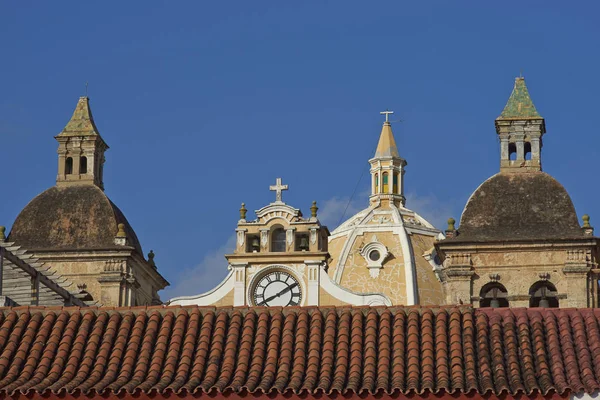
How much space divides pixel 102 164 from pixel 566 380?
30817mm

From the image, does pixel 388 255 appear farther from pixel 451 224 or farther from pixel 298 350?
pixel 298 350

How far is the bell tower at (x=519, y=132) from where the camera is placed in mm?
57062

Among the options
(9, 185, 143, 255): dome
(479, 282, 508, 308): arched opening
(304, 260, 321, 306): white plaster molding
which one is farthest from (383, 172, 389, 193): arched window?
(479, 282, 508, 308): arched opening

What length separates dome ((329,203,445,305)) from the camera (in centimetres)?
7188

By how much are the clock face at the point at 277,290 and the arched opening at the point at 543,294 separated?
5529mm

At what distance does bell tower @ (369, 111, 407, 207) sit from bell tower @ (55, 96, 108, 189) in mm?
16374

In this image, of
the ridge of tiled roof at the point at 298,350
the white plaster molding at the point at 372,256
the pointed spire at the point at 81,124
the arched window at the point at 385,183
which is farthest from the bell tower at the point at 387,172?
the ridge of tiled roof at the point at 298,350

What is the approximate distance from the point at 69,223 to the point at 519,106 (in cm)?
1160

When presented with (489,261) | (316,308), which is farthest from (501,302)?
(316,308)

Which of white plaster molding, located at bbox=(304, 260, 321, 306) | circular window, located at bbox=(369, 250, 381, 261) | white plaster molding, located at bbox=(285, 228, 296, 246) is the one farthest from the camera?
circular window, located at bbox=(369, 250, 381, 261)

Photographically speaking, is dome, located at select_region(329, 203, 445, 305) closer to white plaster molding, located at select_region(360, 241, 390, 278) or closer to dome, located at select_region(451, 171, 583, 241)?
white plaster molding, located at select_region(360, 241, 390, 278)

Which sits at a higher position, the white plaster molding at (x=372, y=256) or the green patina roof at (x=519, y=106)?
the green patina roof at (x=519, y=106)

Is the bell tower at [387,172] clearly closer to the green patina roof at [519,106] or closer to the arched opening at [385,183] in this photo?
the arched opening at [385,183]

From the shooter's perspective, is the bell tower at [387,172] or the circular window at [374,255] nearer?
the circular window at [374,255]
